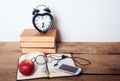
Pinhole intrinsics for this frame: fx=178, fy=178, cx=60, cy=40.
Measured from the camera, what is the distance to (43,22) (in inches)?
42.8

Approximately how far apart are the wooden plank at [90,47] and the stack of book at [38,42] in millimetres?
90

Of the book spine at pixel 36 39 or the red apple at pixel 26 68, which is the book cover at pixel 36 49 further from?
the red apple at pixel 26 68

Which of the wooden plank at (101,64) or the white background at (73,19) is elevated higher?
the white background at (73,19)

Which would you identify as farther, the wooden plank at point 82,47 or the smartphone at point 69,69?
the wooden plank at point 82,47

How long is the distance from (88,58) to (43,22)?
347mm

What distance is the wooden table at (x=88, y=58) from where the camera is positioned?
854 millimetres

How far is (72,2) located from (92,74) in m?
0.49

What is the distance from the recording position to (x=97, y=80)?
0.83 metres

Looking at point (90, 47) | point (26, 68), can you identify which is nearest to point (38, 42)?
point (26, 68)

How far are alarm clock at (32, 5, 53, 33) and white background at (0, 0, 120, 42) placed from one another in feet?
0.29

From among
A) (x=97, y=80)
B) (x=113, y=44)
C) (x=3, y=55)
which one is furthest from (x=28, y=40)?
(x=113, y=44)

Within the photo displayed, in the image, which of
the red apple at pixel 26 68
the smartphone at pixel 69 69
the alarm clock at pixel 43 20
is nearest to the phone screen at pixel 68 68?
the smartphone at pixel 69 69

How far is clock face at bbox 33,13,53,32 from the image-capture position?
3.52ft

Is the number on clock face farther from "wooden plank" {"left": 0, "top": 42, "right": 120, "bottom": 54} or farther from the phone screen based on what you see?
the phone screen
